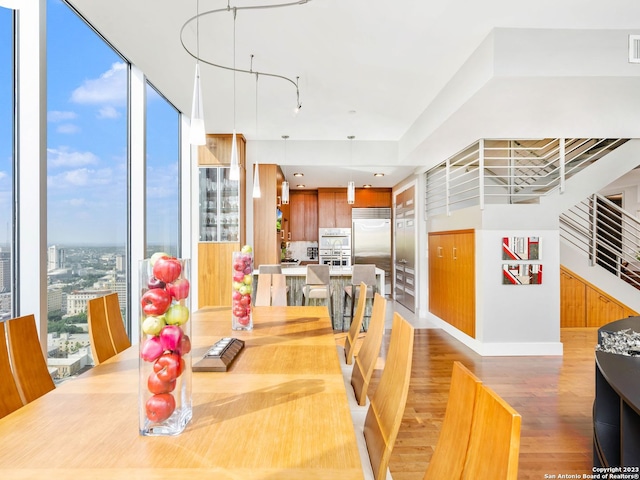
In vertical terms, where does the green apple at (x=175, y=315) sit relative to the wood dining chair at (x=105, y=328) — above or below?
above

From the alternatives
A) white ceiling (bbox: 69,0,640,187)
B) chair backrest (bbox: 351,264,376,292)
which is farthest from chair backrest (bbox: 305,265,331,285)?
white ceiling (bbox: 69,0,640,187)

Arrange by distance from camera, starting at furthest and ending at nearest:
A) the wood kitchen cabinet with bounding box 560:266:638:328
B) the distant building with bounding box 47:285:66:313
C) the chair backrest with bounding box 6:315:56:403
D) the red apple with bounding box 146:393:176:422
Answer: the wood kitchen cabinet with bounding box 560:266:638:328
the distant building with bounding box 47:285:66:313
the chair backrest with bounding box 6:315:56:403
the red apple with bounding box 146:393:176:422

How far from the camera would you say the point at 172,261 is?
3.47 feet

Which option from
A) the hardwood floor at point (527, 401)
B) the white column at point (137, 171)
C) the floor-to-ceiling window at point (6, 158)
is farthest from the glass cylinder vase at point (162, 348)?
the white column at point (137, 171)

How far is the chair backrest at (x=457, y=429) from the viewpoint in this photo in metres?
0.81

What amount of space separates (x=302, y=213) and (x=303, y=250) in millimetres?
847

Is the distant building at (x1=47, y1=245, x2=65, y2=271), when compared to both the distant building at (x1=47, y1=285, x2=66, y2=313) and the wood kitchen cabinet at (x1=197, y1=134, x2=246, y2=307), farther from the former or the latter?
the wood kitchen cabinet at (x1=197, y1=134, x2=246, y2=307)

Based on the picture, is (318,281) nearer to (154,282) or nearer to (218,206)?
(218,206)

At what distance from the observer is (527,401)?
3.11 metres

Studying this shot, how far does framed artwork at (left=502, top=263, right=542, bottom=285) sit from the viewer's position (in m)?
4.45

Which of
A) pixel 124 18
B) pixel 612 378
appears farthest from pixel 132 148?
pixel 612 378

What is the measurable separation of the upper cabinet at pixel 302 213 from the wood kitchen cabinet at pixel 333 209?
0.72ft

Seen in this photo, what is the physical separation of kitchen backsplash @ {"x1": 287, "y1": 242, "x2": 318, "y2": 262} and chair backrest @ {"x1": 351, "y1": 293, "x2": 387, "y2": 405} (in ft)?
22.2

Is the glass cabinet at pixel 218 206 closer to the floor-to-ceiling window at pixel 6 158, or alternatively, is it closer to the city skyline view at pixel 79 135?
the city skyline view at pixel 79 135
